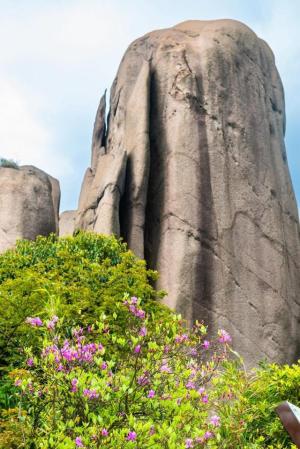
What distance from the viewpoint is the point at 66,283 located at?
16.3 meters

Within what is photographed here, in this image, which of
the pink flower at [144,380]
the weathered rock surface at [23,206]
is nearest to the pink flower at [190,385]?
the pink flower at [144,380]

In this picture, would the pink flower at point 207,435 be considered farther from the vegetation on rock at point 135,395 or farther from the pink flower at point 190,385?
the pink flower at point 190,385

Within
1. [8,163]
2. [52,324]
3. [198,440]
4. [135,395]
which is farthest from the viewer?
[8,163]

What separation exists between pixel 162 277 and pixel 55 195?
379 inches

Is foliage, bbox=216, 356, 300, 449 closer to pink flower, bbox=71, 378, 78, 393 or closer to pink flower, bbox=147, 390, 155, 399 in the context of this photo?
pink flower, bbox=147, 390, 155, 399

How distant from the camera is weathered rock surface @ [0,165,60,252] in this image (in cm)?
2214

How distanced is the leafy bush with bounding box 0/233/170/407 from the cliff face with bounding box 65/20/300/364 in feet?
6.11

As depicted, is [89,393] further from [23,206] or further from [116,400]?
[23,206]

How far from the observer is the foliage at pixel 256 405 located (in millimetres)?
8000

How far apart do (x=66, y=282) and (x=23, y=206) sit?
686 centimetres

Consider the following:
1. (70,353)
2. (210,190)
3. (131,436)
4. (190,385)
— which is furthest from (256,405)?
(210,190)

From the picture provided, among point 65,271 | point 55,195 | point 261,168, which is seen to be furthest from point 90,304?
point 55,195

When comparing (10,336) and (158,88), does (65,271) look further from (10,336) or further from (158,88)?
(158,88)

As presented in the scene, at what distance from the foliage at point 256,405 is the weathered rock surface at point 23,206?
40.8 feet
